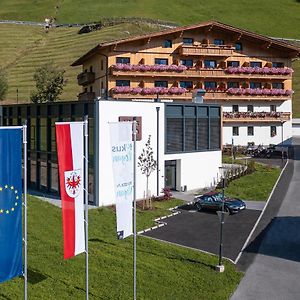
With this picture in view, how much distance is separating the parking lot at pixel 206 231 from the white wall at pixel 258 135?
93.3 ft

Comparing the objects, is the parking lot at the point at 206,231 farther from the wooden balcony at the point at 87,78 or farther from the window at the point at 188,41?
the wooden balcony at the point at 87,78

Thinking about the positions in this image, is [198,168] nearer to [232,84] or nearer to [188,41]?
[232,84]

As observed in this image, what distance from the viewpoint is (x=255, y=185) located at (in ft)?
130

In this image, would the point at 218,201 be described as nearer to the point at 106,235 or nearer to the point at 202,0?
the point at 106,235

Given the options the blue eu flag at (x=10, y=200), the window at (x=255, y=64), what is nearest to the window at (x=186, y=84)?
the window at (x=255, y=64)

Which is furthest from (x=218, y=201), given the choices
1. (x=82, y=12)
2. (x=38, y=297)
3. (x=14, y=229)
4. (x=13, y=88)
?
(x=82, y=12)

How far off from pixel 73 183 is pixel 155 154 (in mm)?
23257

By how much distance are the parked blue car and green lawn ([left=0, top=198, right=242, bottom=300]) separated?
839 centimetres

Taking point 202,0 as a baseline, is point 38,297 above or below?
below

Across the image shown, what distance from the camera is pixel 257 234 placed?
26.7 metres

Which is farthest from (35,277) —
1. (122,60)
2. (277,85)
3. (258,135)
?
(277,85)

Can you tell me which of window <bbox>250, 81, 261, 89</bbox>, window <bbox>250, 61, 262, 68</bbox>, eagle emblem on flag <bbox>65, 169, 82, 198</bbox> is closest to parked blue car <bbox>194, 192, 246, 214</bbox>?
eagle emblem on flag <bbox>65, 169, 82, 198</bbox>

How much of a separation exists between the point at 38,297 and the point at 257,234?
47.0 feet

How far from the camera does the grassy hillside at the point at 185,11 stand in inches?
5157
